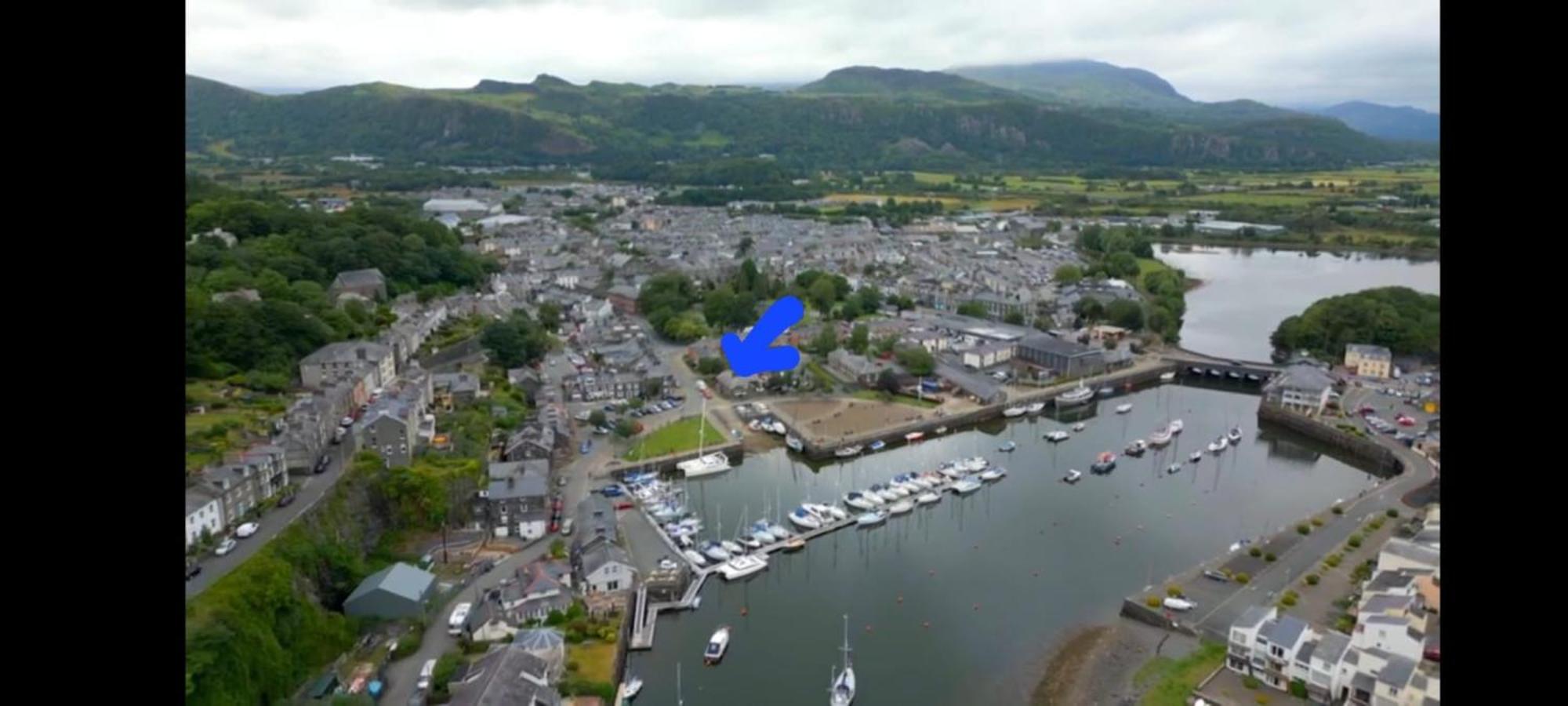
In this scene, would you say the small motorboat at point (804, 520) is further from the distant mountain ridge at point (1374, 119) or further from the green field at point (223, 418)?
the distant mountain ridge at point (1374, 119)

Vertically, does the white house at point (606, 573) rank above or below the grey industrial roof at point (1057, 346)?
below

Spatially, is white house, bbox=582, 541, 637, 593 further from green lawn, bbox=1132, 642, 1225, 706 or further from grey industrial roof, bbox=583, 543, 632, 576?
green lawn, bbox=1132, 642, 1225, 706

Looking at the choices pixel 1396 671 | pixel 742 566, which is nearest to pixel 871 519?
pixel 742 566

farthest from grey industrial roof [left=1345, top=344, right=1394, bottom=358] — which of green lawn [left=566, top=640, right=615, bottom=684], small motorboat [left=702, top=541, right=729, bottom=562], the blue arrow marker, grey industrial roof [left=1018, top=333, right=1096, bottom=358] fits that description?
green lawn [left=566, top=640, right=615, bottom=684]

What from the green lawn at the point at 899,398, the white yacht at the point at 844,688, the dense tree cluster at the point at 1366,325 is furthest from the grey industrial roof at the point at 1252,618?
the dense tree cluster at the point at 1366,325

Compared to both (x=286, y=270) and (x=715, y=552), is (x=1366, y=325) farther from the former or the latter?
(x=286, y=270)
